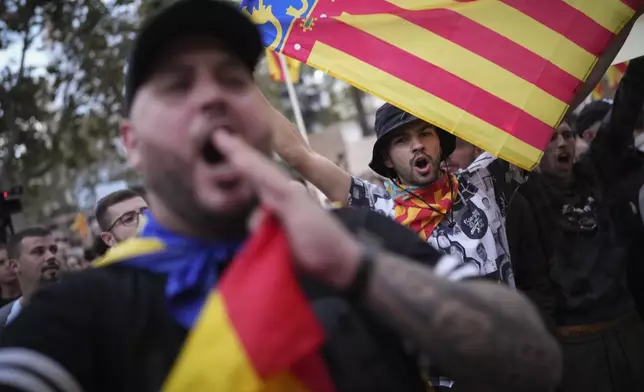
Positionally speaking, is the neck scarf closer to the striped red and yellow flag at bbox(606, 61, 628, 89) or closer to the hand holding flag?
the hand holding flag

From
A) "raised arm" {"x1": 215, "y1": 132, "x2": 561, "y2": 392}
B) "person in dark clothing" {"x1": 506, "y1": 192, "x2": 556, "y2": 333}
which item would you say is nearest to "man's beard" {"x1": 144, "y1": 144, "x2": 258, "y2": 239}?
"raised arm" {"x1": 215, "y1": 132, "x2": 561, "y2": 392}

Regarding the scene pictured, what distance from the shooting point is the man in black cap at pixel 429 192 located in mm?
3262

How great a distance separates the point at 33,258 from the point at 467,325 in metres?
5.09

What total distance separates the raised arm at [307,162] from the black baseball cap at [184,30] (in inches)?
48.8

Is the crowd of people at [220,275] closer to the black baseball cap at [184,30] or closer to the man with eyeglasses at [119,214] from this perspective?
the black baseball cap at [184,30]

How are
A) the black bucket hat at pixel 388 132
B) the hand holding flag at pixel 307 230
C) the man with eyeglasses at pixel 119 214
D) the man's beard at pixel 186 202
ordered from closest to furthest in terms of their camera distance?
the hand holding flag at pixel 307 230 < the man's beard at pixel 186 202 < the black bucket hat at pixel 388 132 < the man with eyeglasses at pixel 119 214

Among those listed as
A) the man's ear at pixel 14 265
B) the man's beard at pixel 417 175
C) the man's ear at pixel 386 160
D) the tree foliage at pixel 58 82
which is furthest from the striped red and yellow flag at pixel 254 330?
the tree foliage at pixel 58 82

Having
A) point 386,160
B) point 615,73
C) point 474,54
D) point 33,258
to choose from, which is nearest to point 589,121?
point 386,160

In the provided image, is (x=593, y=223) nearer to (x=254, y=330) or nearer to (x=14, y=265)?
(x=254, y=330)

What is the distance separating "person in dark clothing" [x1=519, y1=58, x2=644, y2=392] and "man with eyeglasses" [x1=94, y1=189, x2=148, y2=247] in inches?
93.9

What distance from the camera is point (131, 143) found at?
163 cm

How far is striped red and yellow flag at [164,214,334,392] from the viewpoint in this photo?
1247mm

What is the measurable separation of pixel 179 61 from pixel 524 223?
8.57 ft

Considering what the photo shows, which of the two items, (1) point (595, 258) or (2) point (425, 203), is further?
(1) point (595, 258)
